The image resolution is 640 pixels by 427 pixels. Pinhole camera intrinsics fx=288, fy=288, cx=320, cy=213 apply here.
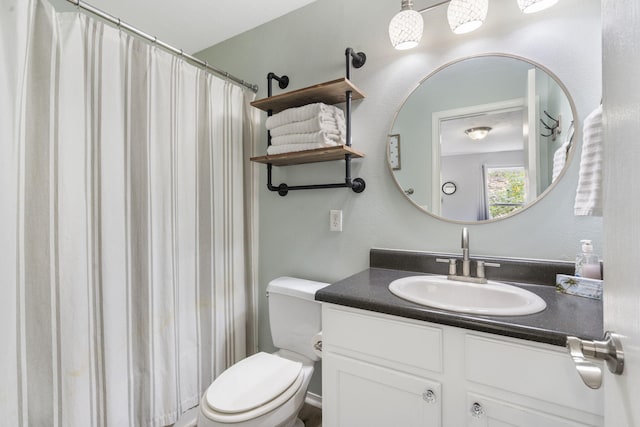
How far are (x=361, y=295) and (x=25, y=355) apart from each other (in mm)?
1187

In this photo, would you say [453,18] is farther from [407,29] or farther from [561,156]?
[561,156]

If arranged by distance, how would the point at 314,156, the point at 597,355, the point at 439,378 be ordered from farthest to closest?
the point at 314,156 → the point at 439,378 → the point at 597,355

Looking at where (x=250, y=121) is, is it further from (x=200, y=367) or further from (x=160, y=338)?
(x=200, y=367)

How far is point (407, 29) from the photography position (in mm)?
1271

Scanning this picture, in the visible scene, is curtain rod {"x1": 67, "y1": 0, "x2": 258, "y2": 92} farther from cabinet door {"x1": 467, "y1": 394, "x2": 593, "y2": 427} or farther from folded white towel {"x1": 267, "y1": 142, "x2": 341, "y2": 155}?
cabinet door {"x1": 467, "y1": 394, "x2": 593, "y2": 427}

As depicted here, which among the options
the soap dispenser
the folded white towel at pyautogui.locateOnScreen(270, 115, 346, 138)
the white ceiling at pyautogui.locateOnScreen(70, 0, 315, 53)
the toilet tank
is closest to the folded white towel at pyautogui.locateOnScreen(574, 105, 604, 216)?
the soap dispenser

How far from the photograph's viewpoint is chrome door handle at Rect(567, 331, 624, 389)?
424mm

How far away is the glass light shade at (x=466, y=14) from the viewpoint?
114 cm

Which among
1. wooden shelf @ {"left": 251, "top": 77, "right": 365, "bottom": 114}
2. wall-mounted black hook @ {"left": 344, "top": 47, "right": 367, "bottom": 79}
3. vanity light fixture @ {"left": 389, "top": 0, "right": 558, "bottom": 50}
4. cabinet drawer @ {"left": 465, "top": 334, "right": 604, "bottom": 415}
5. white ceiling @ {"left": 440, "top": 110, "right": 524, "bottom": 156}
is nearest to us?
cabinet drawer @ {"left": 465, "top": 334, "right": 604, "bottom": 415}

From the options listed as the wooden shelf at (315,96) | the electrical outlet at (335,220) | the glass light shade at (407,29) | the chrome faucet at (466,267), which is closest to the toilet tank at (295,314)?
the electrical outlet at (335,220)

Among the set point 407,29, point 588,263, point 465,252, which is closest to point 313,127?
point 407,29

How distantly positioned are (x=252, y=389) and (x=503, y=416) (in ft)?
2.86

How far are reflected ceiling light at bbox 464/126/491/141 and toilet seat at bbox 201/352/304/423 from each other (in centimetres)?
129

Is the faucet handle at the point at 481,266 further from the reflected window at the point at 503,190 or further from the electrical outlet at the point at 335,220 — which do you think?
the electrical outlet at the point at 335,220
